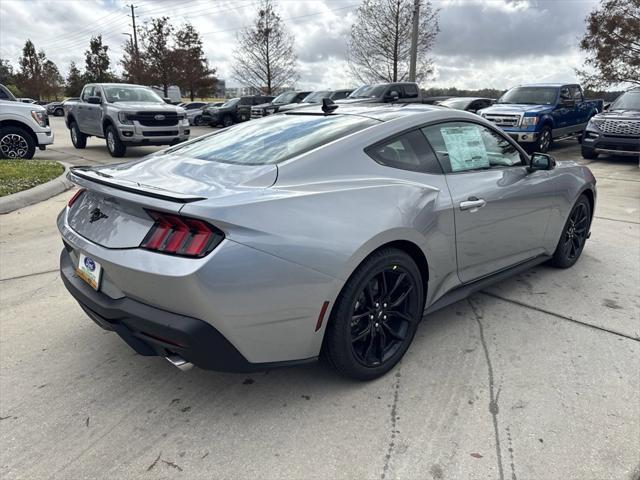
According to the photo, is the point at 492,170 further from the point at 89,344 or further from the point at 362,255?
the point at 89,344

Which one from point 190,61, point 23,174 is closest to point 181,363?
point 23,174

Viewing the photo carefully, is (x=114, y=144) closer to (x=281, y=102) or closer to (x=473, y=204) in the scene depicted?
(x=473, y=204)

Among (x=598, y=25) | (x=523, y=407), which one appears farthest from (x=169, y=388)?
(x=598, y=25)

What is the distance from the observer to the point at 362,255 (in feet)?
7.95

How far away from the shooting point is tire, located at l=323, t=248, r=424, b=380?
2.46 metres

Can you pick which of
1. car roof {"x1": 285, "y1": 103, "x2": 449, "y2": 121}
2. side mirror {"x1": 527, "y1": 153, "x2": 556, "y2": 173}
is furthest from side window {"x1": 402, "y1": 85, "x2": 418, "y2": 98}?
car roof {"x1": 285, "y1": 103, "x2": 449, "y2": 121}

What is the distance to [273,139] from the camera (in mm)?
3010

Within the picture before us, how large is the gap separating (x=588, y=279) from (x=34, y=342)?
14.4ft

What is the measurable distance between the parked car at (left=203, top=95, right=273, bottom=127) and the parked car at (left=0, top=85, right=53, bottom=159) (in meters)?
14.9

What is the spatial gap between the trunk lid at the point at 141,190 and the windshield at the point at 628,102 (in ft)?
42.1

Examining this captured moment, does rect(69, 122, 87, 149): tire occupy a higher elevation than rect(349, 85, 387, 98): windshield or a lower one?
lower

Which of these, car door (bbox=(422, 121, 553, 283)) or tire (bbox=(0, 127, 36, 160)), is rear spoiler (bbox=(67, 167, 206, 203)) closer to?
car door (bbox=(422, 121, 553, 283))

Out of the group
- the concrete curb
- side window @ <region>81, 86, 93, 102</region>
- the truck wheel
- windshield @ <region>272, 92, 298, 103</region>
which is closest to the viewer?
the concrete curb

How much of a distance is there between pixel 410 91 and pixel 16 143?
12931 millimetres
